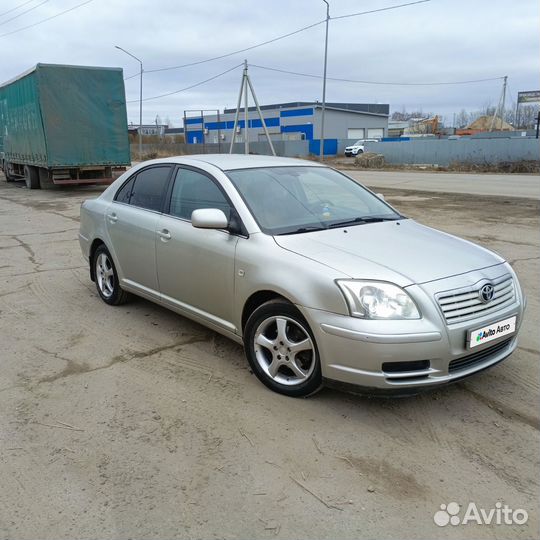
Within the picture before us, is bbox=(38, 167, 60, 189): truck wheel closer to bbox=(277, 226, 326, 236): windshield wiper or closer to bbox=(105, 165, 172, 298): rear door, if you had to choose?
bbox=(105, 165, 172, 298): rear door

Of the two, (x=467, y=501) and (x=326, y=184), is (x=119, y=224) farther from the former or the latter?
(x=467, y=501)

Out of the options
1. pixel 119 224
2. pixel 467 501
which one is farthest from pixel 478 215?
pixel 467 501

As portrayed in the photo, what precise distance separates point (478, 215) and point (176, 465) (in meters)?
10.8

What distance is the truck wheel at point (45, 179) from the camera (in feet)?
58.4

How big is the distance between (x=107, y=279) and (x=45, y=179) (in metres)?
14.7

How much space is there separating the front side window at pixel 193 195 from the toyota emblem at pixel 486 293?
1.86m

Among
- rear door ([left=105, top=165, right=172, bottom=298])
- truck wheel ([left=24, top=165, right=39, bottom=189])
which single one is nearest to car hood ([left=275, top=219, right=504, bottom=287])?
rear door ([left=105, top=165, right=172, bottom=298])

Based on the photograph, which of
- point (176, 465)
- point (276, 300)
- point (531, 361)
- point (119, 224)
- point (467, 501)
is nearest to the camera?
point (467, 501)

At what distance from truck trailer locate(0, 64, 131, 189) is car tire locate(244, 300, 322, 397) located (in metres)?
14.4

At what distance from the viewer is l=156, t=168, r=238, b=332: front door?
391 cm

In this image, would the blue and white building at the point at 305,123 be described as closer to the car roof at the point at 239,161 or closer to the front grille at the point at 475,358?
the car roof at the point at 239,161

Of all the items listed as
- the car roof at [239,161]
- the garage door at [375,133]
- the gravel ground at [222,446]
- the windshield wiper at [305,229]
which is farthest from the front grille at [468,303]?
the garage door at [375,133]

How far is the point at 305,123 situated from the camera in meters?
71.4

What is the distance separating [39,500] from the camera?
2.60 meters
